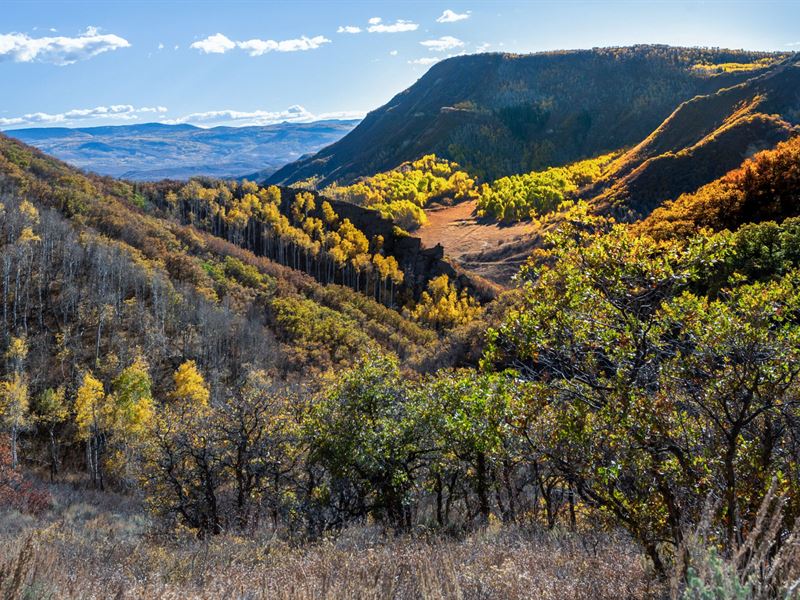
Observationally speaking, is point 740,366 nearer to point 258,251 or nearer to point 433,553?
point 433,553

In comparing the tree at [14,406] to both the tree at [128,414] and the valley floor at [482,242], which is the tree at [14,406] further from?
the valley floor at [482,242]

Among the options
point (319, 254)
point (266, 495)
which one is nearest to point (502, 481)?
point (266, 495)

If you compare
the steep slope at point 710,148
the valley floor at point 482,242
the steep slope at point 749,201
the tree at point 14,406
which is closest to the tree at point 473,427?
the steep slope at point 749,201

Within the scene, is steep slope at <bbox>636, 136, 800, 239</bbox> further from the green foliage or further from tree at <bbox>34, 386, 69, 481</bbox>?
tree at <bbox>34, 386, 69, 481</bbox>

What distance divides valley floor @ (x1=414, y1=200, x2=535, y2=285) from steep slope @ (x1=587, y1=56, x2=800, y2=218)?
80.4 feet

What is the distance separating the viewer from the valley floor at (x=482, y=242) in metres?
135

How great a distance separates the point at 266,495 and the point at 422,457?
24.8 ft

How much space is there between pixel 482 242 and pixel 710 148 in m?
62.2

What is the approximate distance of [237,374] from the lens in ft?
236

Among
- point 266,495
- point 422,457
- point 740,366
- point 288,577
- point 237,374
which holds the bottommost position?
point 237,374

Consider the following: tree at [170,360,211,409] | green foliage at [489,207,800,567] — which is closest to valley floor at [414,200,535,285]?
tree at [170,360,211,409]

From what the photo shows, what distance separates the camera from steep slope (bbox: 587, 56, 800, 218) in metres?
116

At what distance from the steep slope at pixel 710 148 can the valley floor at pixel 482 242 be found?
80.4 ft

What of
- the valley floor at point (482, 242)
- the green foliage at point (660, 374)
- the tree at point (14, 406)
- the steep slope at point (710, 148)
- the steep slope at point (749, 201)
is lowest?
the tree at point (14, 406)
